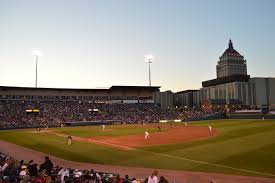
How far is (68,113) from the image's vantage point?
86.1 meters

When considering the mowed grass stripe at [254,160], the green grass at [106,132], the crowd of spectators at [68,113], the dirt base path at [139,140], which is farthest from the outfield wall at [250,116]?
the mowed grass stripe at [254,160]

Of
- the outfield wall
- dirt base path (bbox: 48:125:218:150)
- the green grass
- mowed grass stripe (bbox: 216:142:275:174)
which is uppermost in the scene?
the outfield wall

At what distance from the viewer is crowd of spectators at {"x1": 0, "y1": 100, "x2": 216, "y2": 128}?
7531cm

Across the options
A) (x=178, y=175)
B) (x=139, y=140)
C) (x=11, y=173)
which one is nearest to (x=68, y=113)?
(x=139, y=140)

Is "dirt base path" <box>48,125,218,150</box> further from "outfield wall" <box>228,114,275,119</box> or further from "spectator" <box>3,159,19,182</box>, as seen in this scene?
"outfield wall" <box>228,114,275,119</box>

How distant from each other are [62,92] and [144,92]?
112ft

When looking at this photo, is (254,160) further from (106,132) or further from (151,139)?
(106,132)

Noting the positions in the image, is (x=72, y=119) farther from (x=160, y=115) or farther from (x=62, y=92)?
(x=160, y=115)

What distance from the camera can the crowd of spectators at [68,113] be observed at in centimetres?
7531

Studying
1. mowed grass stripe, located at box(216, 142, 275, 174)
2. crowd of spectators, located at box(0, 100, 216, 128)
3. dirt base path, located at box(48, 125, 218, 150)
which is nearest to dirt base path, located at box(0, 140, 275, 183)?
mowed grass stripe, located at box(216, 142, 275, 174)

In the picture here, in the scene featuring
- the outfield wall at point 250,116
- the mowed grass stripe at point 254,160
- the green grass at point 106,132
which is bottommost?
the green grass at point 106,132

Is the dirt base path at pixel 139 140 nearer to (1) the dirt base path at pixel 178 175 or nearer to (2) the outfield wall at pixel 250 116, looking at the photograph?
(1) the dirt base path at pixel 178 175

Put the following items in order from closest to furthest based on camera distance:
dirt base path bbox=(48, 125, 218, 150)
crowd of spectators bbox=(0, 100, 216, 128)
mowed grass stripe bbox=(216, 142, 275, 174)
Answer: mowed grass stripe bbox=(216, 142, 275, 174) < dirt base path bbox=(48, 125, 218, 150) < crowd of spectators bbox=(0, 100, 216, 128)

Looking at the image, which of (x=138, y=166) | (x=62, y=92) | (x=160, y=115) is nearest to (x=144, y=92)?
(x=160, y=115)
